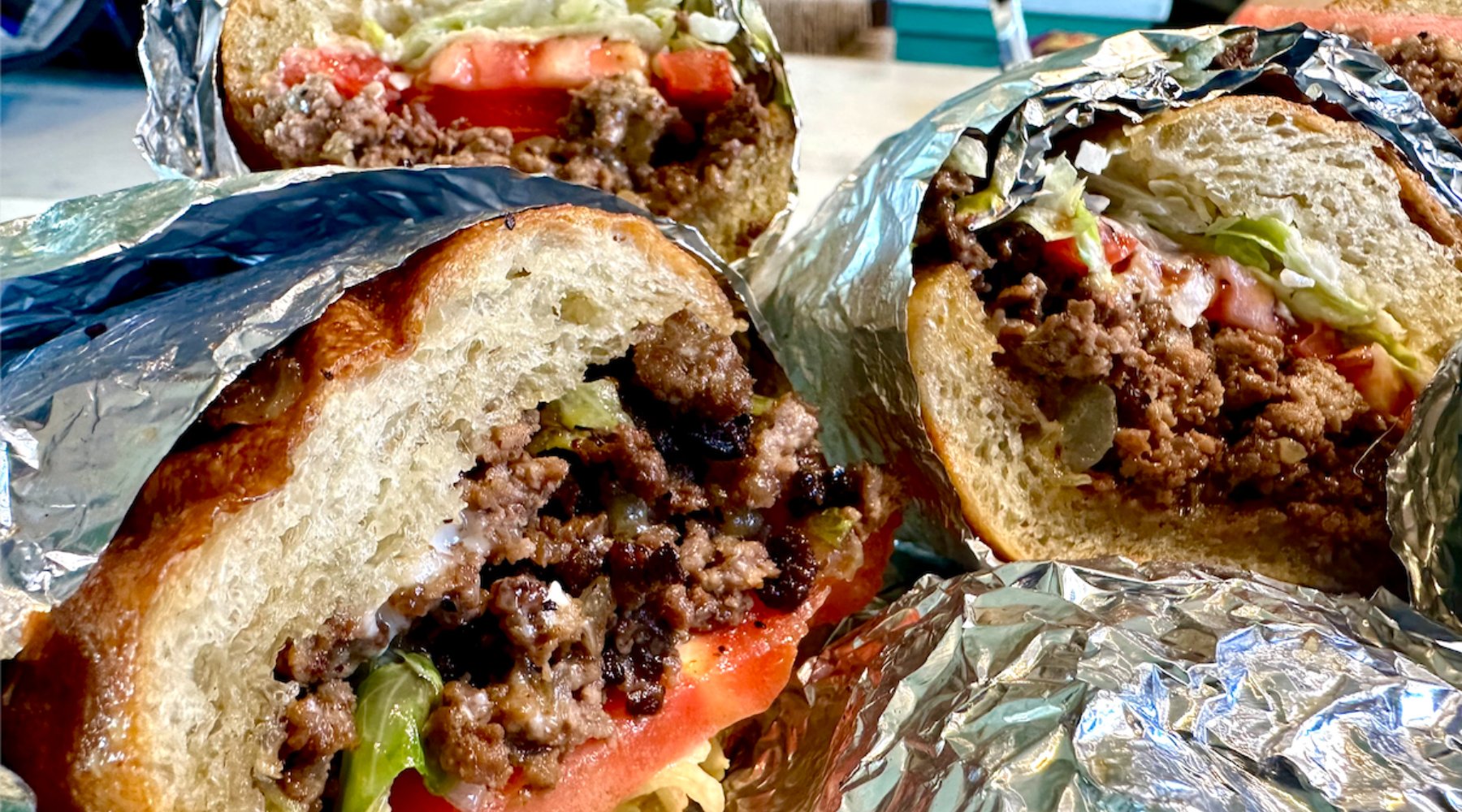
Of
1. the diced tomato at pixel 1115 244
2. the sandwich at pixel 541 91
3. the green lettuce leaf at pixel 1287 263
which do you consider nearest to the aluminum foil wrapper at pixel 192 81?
the sandwich at pixel 541 91

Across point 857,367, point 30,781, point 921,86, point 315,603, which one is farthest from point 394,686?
point 921,86

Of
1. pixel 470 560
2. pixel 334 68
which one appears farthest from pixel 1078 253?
pixel 334 68

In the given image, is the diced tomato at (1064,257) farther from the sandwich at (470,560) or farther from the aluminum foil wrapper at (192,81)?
the aluminum foil wrapper at (192,81)

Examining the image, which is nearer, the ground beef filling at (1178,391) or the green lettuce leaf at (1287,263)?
the ground beef filling at (1178,391)

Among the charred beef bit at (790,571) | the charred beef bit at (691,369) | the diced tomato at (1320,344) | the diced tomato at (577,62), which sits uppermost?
the diced tomato at (577,62)

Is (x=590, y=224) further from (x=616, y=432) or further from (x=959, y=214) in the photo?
(x=959, y=214)

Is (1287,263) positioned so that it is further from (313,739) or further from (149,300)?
(149,300)

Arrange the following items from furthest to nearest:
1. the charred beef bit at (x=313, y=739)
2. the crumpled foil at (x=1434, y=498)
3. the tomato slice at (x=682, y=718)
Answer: the crumpled foil at (x=1434, y=498), the tomato slice at (x=682, y=718), the charred beef bit at (x=313, y=739)
